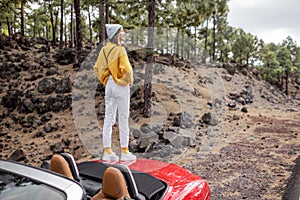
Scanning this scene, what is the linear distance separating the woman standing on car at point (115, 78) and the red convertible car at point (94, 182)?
1.34 meters

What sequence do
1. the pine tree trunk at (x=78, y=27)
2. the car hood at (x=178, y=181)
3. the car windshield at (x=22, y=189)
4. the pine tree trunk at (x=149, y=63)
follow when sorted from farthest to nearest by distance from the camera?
the pine tree trunk at (x=78, y=27)
the pine tree trunk at (x=149, y=63)
the car hood at (x=178, y=181)
the car windshield at (x=22, y=189)

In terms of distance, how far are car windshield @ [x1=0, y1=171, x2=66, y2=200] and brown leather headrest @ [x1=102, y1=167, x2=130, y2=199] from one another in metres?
0.49

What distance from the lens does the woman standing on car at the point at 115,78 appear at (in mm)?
4227

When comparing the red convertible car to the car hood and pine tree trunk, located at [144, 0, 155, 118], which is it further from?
pine tree trunk, located at [144, 0, 155, 118]

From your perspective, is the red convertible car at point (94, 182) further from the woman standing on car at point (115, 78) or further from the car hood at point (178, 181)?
the woman standing on car at point (115, 78)

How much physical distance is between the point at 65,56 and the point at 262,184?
50.0 feet

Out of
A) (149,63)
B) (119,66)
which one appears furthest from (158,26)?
(119,66)

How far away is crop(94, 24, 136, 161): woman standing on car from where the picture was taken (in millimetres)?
4227

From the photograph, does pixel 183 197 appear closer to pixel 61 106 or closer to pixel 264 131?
pixel 264 131

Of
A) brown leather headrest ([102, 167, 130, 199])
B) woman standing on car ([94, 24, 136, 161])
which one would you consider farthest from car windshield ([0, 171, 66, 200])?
woman standing on car ([94, 24, 136, 161])

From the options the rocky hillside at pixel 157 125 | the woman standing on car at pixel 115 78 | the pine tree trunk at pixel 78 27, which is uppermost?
the pine tree trunk at pixel 78 27

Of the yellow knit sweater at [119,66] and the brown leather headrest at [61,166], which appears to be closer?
the brown leather headrest at [61,166]

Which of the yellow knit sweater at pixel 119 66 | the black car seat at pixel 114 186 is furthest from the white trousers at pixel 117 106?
the black car seat at pixel 114 186

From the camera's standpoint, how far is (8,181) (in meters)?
1.71
